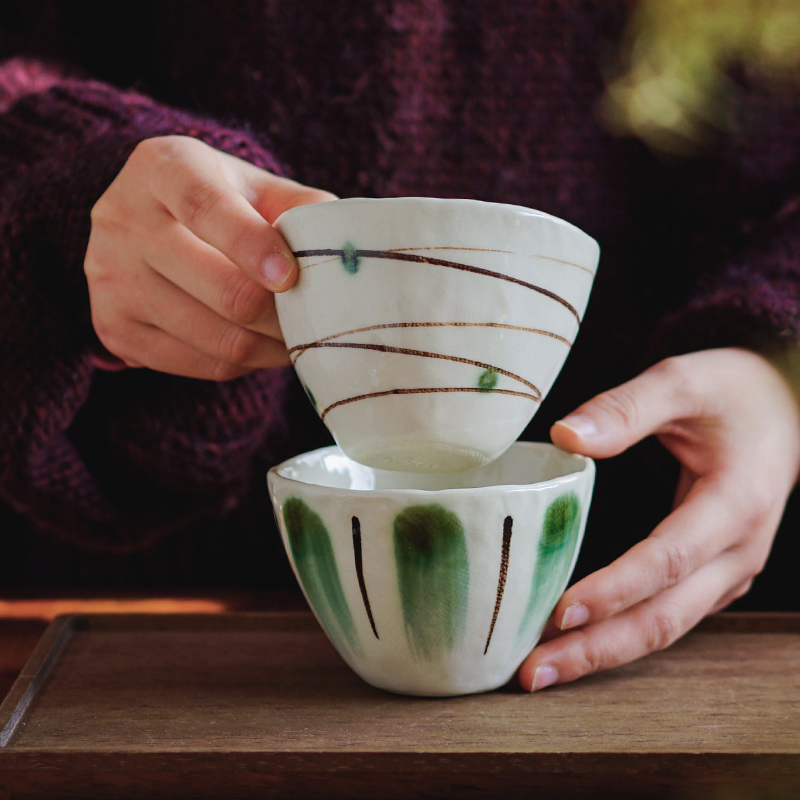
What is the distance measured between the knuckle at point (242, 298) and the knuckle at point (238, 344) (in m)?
0.03

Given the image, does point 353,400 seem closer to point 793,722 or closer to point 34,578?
point 793,722

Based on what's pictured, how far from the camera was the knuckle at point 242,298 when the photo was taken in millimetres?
405

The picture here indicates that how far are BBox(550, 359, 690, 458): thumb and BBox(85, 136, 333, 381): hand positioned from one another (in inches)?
7.4

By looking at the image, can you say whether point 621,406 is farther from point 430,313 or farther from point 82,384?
point 82,384

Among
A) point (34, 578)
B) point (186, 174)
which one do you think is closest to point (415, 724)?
point (186, 174)

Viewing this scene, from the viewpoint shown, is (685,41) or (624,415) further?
(624,415)

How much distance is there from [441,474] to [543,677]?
0.15 metres

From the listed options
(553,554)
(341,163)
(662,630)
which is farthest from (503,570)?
(341,163)

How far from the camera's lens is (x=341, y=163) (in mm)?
742

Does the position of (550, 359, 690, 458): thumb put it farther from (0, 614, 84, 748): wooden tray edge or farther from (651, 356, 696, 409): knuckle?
(0, 614, 84, 748): wooden tray edge

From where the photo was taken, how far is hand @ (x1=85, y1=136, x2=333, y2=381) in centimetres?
38

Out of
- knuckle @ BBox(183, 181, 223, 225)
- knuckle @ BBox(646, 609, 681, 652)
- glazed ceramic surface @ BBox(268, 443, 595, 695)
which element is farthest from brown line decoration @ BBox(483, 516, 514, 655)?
knuckle @ BBox(183, 181, 223, 225)

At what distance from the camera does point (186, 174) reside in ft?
1.34

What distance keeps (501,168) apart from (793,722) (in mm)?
558
